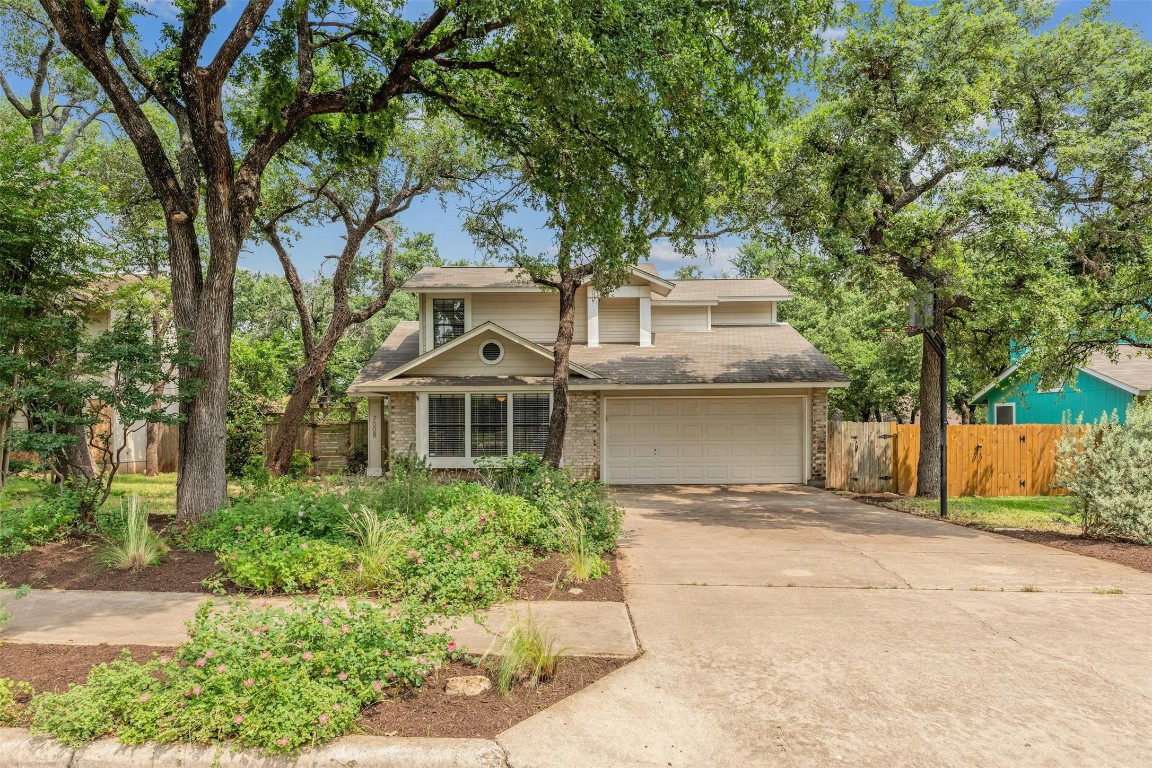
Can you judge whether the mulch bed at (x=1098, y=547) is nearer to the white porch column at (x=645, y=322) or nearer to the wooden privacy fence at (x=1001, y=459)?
the wooden privacy fence at (x=1001, y=459)

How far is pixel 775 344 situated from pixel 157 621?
15916 mm

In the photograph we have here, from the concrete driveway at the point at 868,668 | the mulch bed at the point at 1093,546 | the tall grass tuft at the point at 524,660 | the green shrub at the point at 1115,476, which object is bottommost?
Result: the mulch bed at the point at 1093,546

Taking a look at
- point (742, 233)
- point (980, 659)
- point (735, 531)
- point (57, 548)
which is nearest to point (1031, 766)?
point (980, 659)

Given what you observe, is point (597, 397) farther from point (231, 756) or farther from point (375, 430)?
point (231, 756)

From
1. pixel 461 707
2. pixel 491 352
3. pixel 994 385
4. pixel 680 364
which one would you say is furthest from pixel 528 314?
pixel 994 385

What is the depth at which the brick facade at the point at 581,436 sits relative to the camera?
634 inches

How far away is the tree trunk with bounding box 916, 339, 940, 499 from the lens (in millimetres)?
Answer: 13891

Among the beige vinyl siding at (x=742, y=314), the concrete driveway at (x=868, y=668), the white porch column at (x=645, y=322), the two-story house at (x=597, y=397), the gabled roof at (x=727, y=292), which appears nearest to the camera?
the concrete driveway at (x=868, y=668)

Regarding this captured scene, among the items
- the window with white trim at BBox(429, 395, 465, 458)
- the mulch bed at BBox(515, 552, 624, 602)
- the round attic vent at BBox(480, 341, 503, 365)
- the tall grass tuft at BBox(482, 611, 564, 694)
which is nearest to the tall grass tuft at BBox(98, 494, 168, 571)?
the mulch bed at BBox(515, 552, 624, 602)

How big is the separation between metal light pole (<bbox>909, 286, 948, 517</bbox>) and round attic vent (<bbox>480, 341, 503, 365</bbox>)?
30.1 ft

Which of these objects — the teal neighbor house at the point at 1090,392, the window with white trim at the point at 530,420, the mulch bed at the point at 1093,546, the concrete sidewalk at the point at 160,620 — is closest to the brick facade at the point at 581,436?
the window with white trim at the point at 530,420

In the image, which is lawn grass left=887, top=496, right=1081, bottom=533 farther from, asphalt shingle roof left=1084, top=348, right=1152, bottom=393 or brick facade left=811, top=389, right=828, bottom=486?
asphalt shingle roof left=1084, top=348, right=1152, bottom=393

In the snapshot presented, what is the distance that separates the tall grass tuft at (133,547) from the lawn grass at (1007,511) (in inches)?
447

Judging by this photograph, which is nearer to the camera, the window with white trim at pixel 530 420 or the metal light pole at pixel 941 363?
the metal light pole at pixel 941 363
